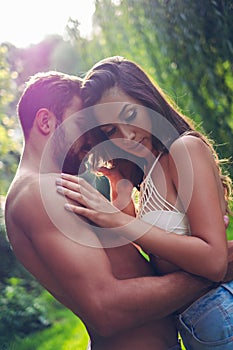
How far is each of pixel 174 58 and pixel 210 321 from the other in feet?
18.8

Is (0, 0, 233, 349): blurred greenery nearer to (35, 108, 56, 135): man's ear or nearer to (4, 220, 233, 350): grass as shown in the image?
(4, 220, 233, 350): grass

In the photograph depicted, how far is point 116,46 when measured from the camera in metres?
8.81

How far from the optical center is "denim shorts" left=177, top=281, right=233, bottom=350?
198cm

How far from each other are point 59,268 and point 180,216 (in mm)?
487

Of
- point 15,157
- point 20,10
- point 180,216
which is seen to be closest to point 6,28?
point 20,10

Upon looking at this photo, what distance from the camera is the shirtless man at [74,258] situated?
5.94ft

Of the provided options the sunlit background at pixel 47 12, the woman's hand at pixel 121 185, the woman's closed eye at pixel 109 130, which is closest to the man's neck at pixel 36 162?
the woman's closed eye at pixel 109 130

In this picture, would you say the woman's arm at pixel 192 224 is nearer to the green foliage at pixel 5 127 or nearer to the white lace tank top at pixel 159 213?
the white lace tank top at pixel 159 213

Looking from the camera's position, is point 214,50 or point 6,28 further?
point 6,28

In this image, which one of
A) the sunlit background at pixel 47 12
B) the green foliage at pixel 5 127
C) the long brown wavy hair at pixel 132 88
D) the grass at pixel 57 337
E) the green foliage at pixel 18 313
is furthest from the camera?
the sunlit background at pixel 47 12

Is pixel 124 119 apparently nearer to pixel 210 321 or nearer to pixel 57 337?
pixel 210 321

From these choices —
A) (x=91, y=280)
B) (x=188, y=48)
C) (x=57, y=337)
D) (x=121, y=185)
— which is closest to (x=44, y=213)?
(x=91, y=280)

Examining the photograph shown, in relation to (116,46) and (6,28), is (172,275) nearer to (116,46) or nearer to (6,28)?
(116,46)

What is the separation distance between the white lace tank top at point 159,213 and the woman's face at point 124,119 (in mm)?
117
